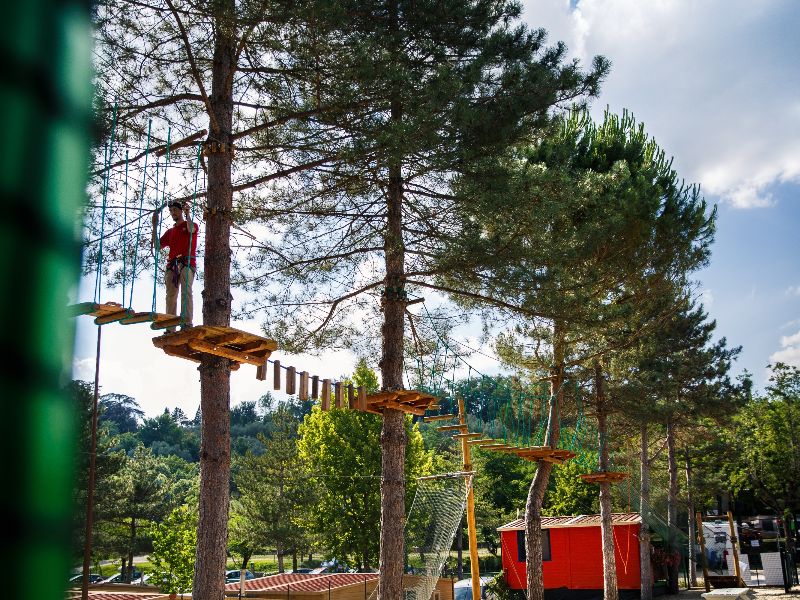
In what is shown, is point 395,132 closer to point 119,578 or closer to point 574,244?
point 574,244

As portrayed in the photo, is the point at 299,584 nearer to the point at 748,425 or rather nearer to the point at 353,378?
the point at 353,378

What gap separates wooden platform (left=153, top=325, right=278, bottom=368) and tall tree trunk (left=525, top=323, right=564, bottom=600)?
9516 millimetres

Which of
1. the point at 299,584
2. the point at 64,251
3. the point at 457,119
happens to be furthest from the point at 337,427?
the point at 64,251

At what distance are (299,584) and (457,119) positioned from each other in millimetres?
12085

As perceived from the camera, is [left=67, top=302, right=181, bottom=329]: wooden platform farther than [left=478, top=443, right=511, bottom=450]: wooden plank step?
No

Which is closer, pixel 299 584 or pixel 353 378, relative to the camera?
pixel 299 584

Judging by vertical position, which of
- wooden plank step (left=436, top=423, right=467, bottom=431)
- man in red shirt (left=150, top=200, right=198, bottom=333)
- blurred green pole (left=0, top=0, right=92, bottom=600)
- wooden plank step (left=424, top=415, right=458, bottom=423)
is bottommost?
blurred green pole (left=0, top=0, right=92, bottom=600)

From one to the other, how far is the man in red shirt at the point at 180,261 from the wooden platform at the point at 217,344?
0.59 feet

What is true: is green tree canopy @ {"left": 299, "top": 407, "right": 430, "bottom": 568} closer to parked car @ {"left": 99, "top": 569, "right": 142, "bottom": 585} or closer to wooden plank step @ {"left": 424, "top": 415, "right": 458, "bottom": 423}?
wooden plank step @ {"left": 424, "top": 415, "right": 458, "bottom": 423}

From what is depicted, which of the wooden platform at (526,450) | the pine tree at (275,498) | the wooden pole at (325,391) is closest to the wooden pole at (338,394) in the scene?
the wooden pole at (325,391)

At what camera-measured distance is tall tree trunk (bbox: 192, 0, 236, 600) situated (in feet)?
27.1

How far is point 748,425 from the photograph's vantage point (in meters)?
29.9

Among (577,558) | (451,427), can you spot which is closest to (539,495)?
(451,427)

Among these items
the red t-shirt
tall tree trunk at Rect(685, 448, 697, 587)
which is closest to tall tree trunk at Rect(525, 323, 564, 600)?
the red t-shirt
